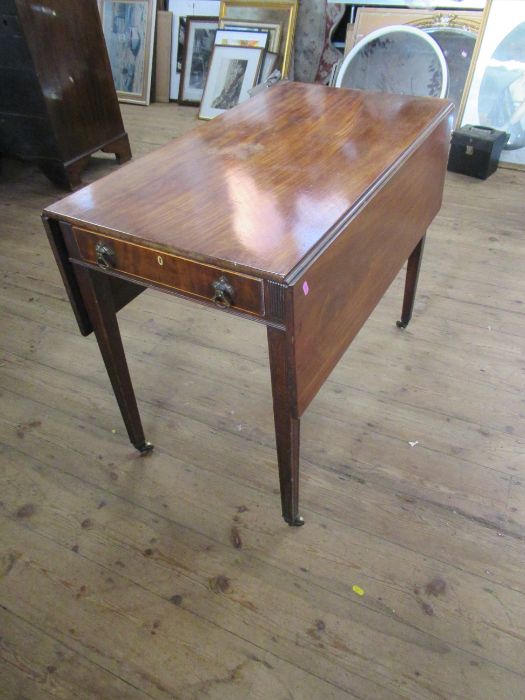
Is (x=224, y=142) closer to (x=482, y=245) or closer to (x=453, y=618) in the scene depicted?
(x=453, y=618)

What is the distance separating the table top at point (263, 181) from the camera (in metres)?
0.86

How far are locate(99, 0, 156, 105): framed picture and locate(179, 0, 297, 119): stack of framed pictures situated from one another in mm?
280

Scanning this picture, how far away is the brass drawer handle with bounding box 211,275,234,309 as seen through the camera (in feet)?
2.78

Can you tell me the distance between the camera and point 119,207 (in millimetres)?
976

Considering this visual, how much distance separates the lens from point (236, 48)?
3354 mm

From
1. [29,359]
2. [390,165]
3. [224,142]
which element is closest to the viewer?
[390,165]

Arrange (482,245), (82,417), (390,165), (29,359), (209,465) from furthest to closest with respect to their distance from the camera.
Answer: (482,245) < (29,359) < (82,417) < (209,465) < (390,165)

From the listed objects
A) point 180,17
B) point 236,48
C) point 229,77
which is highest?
point 180,17

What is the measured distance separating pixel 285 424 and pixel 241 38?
3.15 m

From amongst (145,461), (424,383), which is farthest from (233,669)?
(424,383)

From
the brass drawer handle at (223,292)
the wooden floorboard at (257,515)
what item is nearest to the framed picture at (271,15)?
the wooden floorboard at (257,515)

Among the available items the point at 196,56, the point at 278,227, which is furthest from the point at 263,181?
the point at 196,56

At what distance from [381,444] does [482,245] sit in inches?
47.2

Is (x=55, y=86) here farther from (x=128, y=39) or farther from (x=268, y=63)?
(x=128, y=39)
